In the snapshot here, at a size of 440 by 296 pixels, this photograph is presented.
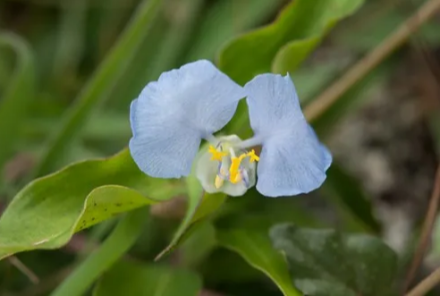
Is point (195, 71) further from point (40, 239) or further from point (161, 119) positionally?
point (40, 239)

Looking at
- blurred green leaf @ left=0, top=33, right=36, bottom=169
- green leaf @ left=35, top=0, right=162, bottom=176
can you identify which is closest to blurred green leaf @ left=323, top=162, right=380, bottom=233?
green leaf @ left=35, top=0, right=162, bottom=176

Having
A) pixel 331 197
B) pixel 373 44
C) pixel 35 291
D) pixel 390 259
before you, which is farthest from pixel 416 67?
pixel 35 291

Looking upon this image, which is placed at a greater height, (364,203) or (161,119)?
(161,119)

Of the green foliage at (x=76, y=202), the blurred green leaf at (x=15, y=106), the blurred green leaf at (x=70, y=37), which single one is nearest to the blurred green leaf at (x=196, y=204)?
the green foliage at (x=76, y=202)

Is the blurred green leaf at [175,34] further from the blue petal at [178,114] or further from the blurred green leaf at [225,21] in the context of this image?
the blue petal at [178,114]

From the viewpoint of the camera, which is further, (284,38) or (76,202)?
(284,38)

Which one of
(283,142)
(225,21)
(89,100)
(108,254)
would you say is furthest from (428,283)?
(225,21)

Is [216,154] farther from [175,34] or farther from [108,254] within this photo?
[175,34]
